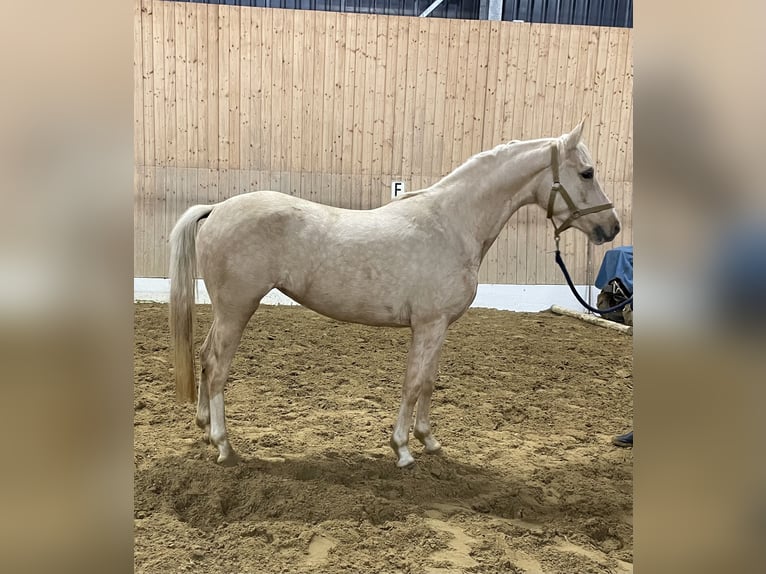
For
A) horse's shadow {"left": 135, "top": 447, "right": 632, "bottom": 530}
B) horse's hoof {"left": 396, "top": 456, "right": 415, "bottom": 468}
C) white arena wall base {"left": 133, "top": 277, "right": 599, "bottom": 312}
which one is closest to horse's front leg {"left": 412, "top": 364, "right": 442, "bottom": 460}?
horse's shadow {"left": 135, "top": 447, "right": 632, "bottom": 530}

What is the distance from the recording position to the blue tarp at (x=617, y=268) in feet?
19.6

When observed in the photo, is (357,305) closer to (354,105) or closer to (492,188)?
(492,188)

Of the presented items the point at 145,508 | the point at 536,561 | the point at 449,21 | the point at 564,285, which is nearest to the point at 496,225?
the point at 536,561

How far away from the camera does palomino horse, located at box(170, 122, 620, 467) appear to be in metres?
2.29

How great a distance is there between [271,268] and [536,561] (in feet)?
5.05

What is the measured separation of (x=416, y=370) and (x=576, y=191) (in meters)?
1.11

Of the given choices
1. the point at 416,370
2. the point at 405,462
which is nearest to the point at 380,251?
the point at 416,370

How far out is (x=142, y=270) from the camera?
6.45 m

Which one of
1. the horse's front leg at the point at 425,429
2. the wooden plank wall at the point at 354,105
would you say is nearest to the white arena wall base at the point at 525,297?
the wooden plank wall at the point at 354,105

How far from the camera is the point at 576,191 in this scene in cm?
238

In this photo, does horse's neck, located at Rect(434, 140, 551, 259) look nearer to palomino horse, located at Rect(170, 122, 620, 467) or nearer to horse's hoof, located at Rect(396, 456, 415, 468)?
palomino horse, located at Rect(170, 122, 620, 467)

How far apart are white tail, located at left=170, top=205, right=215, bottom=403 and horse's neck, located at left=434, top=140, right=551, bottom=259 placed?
1.19 m

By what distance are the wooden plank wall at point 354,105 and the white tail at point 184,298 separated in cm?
450
